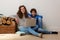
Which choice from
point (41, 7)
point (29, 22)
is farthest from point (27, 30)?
point (41, 7)

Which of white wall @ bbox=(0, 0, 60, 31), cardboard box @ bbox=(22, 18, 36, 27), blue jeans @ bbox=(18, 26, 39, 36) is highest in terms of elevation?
white wall @ bbox=(0, 0, 60, 31)

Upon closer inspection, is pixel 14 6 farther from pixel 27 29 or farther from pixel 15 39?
pixel 15 39

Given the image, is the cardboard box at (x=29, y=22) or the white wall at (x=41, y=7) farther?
the white wall at (x=41, y=7)

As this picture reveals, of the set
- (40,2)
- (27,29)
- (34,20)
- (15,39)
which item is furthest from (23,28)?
(40,2)

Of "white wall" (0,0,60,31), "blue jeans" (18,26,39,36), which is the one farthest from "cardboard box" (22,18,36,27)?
"white wall" (0,0,60,31)

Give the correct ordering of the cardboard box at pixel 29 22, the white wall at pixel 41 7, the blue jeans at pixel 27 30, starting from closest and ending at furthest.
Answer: the blue jeans at pixel 27 30, the cardboard box at pixel 29 22, the white wall at pixel 41 7

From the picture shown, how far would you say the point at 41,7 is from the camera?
4.32 meters

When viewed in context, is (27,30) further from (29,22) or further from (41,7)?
(41,7)

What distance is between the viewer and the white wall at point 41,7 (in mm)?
4285

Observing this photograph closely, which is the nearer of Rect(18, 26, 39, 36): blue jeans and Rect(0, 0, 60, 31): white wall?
Rect(18, 26, 39, 36): blue jeans

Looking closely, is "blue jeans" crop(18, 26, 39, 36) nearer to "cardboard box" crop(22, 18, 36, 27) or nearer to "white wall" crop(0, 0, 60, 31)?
"cardboard box" crop(22, 18, 36, 27)

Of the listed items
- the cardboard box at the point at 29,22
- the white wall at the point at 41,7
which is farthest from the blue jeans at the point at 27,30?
the white wall at the point at 41,7

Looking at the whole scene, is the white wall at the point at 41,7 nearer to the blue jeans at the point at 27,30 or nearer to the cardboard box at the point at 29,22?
the cardboard box at the point at 29,22

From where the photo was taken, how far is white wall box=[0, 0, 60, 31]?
429 centimetres
